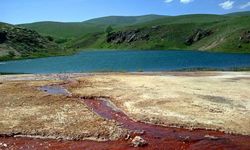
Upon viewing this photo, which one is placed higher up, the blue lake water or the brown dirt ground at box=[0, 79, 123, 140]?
the brown dirt ground at box=[0, 79, 123, 140]

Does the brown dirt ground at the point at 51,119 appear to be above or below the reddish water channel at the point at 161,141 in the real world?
above

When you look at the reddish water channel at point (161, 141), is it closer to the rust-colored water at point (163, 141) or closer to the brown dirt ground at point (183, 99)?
the rust-colored water at point (163, 141)

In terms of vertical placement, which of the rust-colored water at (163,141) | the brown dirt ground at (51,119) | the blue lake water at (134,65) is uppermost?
the brown dirt ground at (51,119)

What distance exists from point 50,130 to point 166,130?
33.0ft

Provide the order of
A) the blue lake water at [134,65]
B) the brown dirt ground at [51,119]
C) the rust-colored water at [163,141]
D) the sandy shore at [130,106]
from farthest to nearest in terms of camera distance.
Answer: the blue lake water at [134,65] < the sandy shore at [130,106] < the brown dirt ground at [51,119] < the rust-colored water at [163,141]

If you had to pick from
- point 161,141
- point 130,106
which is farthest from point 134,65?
point 161,141

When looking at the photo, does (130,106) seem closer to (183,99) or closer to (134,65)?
(183,99)

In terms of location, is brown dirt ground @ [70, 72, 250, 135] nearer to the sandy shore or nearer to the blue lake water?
the sandy shore

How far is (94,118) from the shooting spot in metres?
40.6

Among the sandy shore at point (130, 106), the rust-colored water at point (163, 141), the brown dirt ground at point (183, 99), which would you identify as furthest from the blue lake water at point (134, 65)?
the rust-colored water at point (163, 141)

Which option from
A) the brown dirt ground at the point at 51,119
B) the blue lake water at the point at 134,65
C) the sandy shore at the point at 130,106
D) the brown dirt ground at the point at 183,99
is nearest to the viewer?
the brown dirt ground at the point at 51,119

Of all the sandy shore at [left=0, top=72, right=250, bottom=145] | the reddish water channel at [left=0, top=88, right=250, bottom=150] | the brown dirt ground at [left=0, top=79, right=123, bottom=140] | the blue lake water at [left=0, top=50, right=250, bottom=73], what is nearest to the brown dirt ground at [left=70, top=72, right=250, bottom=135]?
the sandy shore at [left=0, top=72, right=250, bottom=145]

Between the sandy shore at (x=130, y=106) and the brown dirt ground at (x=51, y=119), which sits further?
the sandy shore at (x=130, y=106)

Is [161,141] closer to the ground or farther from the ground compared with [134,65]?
farther from the ground
